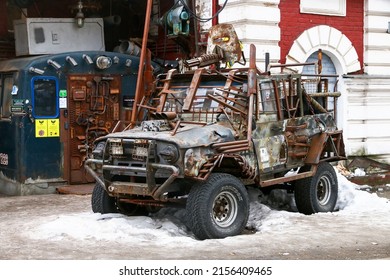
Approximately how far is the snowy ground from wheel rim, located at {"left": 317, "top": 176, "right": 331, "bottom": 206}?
369mm

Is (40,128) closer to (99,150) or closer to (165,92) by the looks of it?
(165,92)

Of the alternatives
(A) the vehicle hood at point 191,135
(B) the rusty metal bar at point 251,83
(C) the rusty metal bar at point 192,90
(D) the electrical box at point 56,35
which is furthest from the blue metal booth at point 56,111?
(B) the rusty metal bar at point 251,83

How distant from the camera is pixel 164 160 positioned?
9.42 m

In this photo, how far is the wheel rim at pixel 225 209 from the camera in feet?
32.1

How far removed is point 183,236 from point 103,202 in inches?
60.7

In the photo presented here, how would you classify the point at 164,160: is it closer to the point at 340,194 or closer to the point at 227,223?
the point at 227,223

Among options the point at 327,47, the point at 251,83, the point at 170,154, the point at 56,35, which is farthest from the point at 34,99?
the point at 327,47

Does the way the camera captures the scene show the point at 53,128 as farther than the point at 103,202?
Yes

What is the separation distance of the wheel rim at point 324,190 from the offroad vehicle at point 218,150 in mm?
16

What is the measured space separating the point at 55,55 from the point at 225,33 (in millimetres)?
3615

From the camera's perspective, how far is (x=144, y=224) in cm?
1012

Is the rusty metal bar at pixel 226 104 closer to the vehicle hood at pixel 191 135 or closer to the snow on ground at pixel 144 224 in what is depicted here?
the vehicle hood at pixel 191 135

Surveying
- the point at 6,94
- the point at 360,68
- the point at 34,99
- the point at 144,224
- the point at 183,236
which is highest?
the point at 360,68

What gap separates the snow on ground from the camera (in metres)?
9.55
